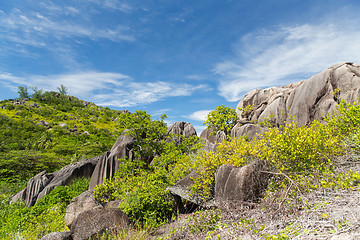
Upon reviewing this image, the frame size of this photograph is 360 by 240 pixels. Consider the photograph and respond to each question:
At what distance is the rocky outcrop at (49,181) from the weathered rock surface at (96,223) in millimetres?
13193

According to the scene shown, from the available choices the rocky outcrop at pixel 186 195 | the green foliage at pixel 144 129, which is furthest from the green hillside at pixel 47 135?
the rocky outcrop at pixel 186 195

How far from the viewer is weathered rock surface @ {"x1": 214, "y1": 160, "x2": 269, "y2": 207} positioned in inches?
267

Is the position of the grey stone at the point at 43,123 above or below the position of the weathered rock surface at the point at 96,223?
above

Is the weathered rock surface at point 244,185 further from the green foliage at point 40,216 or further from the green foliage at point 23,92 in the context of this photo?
the green foliage at point 23,92

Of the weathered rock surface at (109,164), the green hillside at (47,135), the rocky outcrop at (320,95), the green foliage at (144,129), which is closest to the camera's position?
the rocky outcrop at (320,95)

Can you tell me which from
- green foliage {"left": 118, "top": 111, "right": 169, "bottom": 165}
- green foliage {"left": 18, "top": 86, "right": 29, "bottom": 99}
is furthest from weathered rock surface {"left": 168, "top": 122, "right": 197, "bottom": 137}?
green foliage {"left": 18, "top": 86, "right": 29, "bottom": 99}

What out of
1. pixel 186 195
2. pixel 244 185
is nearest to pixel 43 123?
pixel 186 195

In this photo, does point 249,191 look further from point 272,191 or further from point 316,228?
point 316,228

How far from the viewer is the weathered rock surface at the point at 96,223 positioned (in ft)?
25.0

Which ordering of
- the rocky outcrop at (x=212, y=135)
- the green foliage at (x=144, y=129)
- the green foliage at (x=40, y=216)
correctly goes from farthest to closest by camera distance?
the rocky outcrop at (x=212, y=135) → the green foliage at (x=144, y=129) → the green foliage at (x=40, y=216)

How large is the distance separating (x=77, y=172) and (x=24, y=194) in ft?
19.5

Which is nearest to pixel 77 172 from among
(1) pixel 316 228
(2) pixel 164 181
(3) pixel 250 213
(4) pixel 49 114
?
(2) pixel 164 181

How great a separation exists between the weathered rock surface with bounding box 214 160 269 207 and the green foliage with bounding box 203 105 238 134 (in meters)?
16.5

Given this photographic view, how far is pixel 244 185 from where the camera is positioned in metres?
6.83
